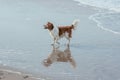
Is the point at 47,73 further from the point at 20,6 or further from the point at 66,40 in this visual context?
the point at 20,6

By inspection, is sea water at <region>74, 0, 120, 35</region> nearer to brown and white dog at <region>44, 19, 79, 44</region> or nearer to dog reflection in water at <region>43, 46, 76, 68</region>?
brown and white dog at <region>44, 19, 79, 44</region>

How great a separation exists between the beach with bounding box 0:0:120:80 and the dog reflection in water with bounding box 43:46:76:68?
0.08 feet

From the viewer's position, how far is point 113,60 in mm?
9930

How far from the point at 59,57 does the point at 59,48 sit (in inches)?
30.2

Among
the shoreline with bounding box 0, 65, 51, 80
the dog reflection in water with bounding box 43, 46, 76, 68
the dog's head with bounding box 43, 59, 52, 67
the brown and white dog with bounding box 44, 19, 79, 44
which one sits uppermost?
the brown and white dog with bounding box 44, 19, 79, 44

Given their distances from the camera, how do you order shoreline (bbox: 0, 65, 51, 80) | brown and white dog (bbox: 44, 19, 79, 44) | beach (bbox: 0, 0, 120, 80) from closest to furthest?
shoreline (bbox: 0, 65, 51, 80) < beach (bbox: 0, 0, 120, 80) < brown and white dog (bbox: 44, 19, 79, 44)

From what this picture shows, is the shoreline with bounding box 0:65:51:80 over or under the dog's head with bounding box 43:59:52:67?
over

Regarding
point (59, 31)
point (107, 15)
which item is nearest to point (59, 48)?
point (59, 31)

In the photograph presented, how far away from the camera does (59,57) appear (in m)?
10.2

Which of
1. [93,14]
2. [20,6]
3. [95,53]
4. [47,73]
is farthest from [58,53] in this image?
[20,6]

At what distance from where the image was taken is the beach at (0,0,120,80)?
350 inches

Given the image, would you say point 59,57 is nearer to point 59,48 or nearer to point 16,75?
point 59,48

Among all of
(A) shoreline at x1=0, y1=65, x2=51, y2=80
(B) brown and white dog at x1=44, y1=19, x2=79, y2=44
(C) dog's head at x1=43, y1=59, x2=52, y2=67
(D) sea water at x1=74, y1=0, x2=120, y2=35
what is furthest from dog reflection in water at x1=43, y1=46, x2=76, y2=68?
(D) sea water at x1=74, y1=0, x2=120, y2=35

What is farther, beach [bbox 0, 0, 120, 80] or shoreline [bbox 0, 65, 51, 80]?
beach [bbox 0, 0, 120, 80]
